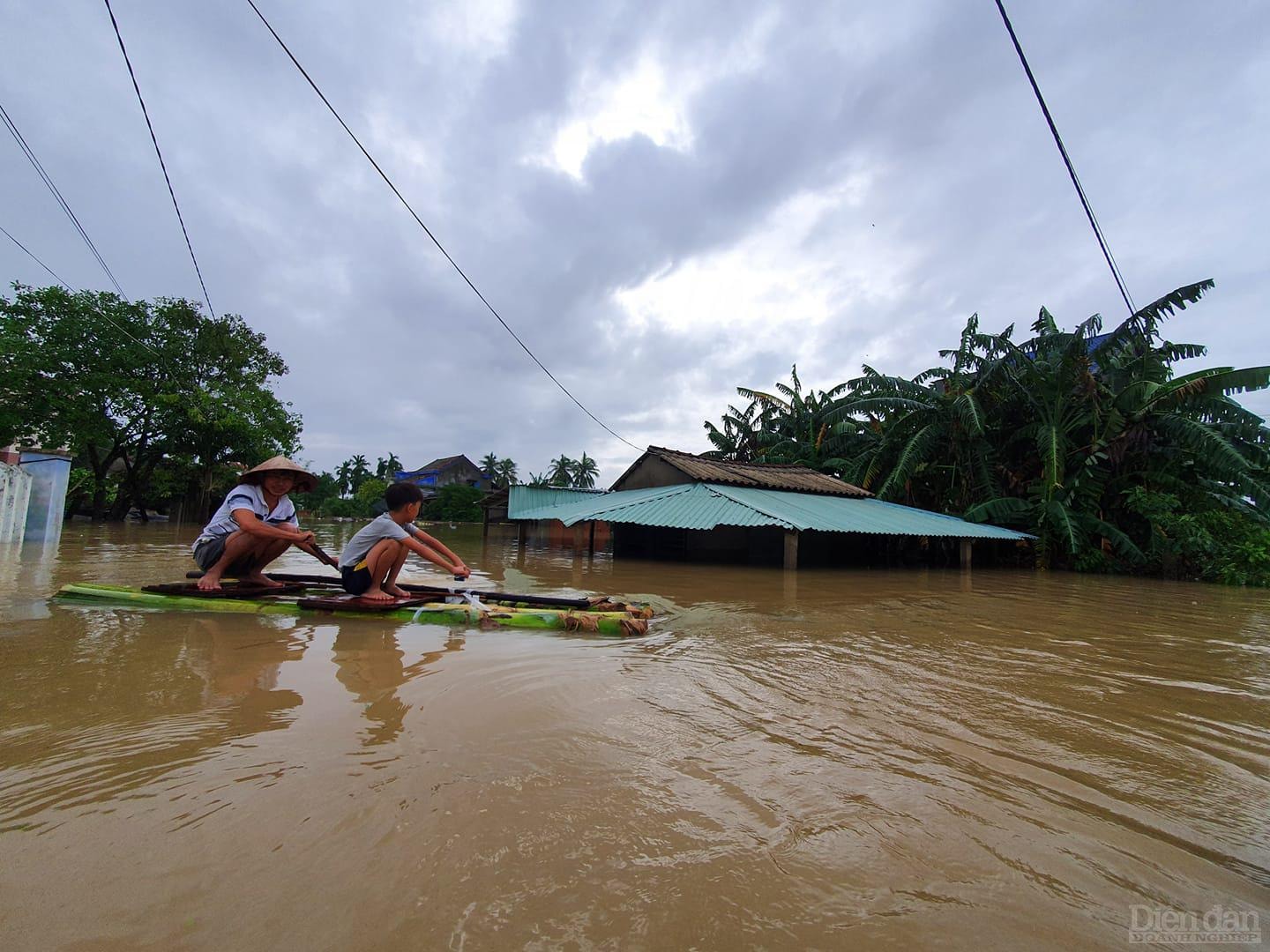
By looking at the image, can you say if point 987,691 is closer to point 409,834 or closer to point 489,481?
point 409,834

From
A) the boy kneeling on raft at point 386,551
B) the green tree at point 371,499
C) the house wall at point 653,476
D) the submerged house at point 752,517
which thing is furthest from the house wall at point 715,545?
the green tree at point 371,499

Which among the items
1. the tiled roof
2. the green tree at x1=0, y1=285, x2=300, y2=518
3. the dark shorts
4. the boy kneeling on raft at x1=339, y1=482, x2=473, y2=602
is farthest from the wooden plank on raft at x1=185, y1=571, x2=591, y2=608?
the green tree at x1=0, y1=285, x2=300, y2=518

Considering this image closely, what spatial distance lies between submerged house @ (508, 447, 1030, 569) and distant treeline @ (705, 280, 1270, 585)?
63.4 inches

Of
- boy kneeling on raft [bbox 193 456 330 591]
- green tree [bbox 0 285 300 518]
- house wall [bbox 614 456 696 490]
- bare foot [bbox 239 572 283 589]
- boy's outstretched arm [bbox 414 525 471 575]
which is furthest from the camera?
green tree [bbox 0 285 300 518]

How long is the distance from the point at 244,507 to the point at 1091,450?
17.8 meters

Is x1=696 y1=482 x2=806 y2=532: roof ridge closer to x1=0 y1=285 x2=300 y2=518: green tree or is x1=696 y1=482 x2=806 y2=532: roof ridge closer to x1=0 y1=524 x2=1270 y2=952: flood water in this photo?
x1=0 y1=524 x2=1270 y2=952: flood water

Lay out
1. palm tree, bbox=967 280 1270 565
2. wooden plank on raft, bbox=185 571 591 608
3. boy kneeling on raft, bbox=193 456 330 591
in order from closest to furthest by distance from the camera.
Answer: boy kneeling on raft, bbox=193 456 330 591 < wooden plank on raft, bbox=185 571 591 608 < palm tree, bbox=967 280 1270 565

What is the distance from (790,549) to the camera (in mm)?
11430

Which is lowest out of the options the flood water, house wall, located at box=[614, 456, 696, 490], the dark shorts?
the flood water

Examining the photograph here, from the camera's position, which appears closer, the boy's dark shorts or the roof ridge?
the boy's dark shorts

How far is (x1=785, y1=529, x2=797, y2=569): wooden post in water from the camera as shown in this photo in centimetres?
1124

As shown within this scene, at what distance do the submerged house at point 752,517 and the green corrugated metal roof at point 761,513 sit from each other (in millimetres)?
31

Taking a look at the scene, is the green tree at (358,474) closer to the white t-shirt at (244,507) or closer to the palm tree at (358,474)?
the palm tree at (358,474)

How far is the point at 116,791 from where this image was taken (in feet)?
6.33
